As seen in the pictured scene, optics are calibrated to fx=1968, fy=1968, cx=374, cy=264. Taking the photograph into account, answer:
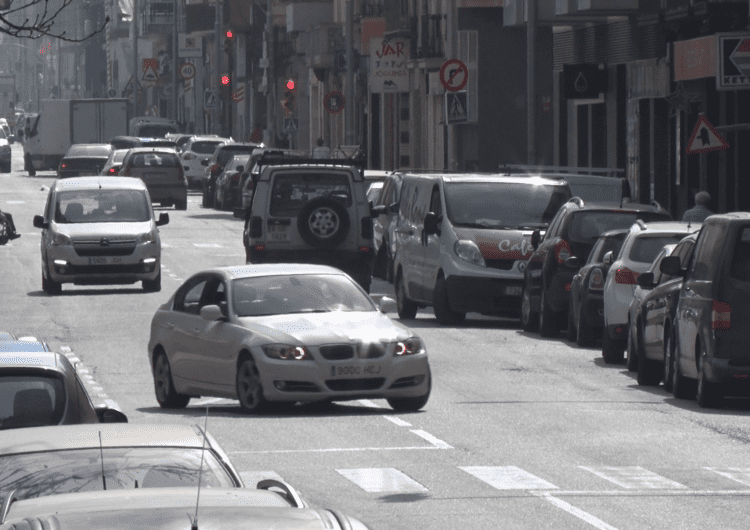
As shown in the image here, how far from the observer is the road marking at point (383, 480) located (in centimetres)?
1157

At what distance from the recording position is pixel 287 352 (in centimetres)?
1546

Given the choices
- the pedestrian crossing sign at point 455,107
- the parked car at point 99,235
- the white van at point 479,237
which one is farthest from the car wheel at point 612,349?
the pedestrian crossing sign at point 455,107

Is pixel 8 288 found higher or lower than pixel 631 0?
lower

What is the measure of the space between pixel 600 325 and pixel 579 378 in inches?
128

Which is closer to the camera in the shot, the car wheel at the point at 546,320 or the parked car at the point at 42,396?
the parked car at the point at 42,396

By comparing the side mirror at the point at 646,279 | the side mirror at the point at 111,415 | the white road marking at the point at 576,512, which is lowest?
the white road marking at the point at 576,512

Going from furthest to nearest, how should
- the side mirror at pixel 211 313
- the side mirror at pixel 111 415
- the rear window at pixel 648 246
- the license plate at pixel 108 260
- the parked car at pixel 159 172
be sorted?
the parked car at pixel 159 172 → the license plate at pixel 108 260 → the rear window at pixel 648 246 → the side mirror at pixel 211 313 → the side mirror at pixel 111 415

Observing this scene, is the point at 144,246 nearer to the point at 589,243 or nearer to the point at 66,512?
the point at 589,243

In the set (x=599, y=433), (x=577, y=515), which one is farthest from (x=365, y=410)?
(x=577, y=515)

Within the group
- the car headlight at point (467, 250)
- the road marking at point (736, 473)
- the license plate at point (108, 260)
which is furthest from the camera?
the license plate at point (108, 260)

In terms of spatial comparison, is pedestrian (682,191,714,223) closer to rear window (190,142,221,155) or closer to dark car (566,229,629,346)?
dark car (566,229,629,346)

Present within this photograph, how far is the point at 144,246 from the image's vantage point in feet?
99.1

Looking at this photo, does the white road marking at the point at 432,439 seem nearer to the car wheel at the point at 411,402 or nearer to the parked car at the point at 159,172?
the car wheel at the point at 411,402

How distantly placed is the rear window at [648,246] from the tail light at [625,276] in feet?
0.52
